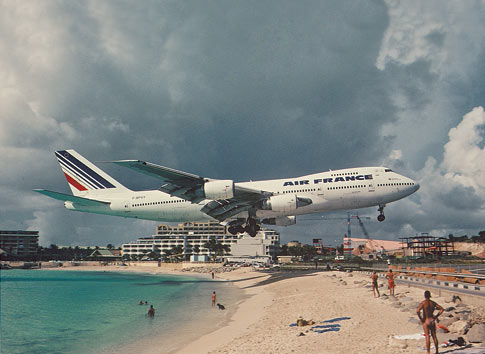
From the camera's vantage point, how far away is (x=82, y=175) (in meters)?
47.1

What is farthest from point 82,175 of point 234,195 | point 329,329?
point 329,329

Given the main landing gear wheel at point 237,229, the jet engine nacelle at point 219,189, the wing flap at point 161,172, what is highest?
the wing flap at point 161,172

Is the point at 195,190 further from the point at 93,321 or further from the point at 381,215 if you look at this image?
the point at 381,215

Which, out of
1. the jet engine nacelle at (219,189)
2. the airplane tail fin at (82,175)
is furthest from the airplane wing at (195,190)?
the airplane tail fin at (82,175)

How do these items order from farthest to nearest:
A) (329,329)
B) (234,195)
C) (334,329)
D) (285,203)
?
1. (234,195)
2. (285,203)
3. (329,329)
4. (334,329)

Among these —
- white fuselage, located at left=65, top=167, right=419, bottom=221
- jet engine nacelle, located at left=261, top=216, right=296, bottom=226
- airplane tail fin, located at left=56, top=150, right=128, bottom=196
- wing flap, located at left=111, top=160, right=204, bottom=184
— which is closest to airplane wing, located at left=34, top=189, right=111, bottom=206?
airplane tail fin, located at left=56, top=150, right=128, bottom=196

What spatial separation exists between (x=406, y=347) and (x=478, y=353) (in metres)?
3.47

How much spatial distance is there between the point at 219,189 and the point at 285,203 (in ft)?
25.0

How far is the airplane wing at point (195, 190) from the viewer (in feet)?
103

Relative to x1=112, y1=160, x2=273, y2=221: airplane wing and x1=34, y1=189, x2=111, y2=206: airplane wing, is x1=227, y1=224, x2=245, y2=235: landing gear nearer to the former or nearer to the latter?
x1=112, y1=160, x2=273, y2=221: airplane wing

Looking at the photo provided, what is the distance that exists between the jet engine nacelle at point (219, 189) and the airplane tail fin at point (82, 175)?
16703 millimetres

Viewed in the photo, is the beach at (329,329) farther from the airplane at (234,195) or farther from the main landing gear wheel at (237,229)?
the main landing gear wheel at (237,229)

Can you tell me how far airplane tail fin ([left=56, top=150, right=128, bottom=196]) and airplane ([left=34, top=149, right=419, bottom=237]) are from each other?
128 mm

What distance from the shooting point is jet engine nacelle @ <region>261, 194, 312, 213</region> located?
122 feet
